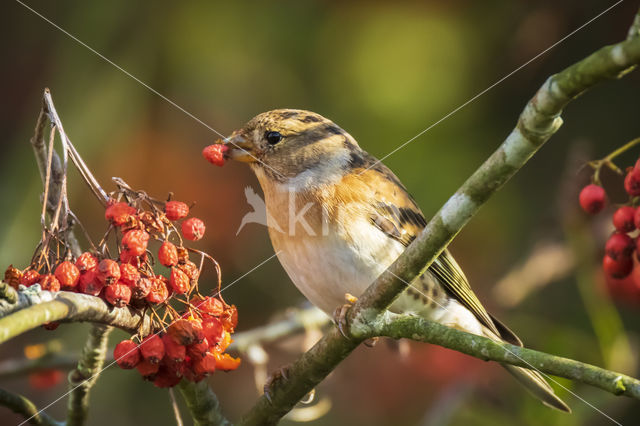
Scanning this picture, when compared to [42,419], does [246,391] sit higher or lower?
lower

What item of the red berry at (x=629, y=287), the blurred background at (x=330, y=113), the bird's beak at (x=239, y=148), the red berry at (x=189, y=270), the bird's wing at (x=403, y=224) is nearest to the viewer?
the red berry at (x=189, y=270)

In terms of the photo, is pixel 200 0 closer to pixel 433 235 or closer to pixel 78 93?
pixel 78 93

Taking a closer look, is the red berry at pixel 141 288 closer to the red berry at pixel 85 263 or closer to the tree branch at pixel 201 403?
the red berry at pixel 85 263

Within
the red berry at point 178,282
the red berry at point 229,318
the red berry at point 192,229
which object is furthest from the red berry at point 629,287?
the red berry at point 178,282

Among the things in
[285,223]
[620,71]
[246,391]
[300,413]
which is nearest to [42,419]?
[285,223]

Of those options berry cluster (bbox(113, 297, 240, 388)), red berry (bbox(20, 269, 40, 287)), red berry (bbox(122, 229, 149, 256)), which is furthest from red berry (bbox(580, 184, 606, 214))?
red berry (bbox(20, 269, 40, 287))

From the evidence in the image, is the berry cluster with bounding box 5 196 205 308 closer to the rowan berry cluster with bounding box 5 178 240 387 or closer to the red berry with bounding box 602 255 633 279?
the rowan berry cluster with bounding box 5 178 240 387

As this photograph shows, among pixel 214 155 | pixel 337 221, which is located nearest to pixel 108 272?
pixel 214 155
